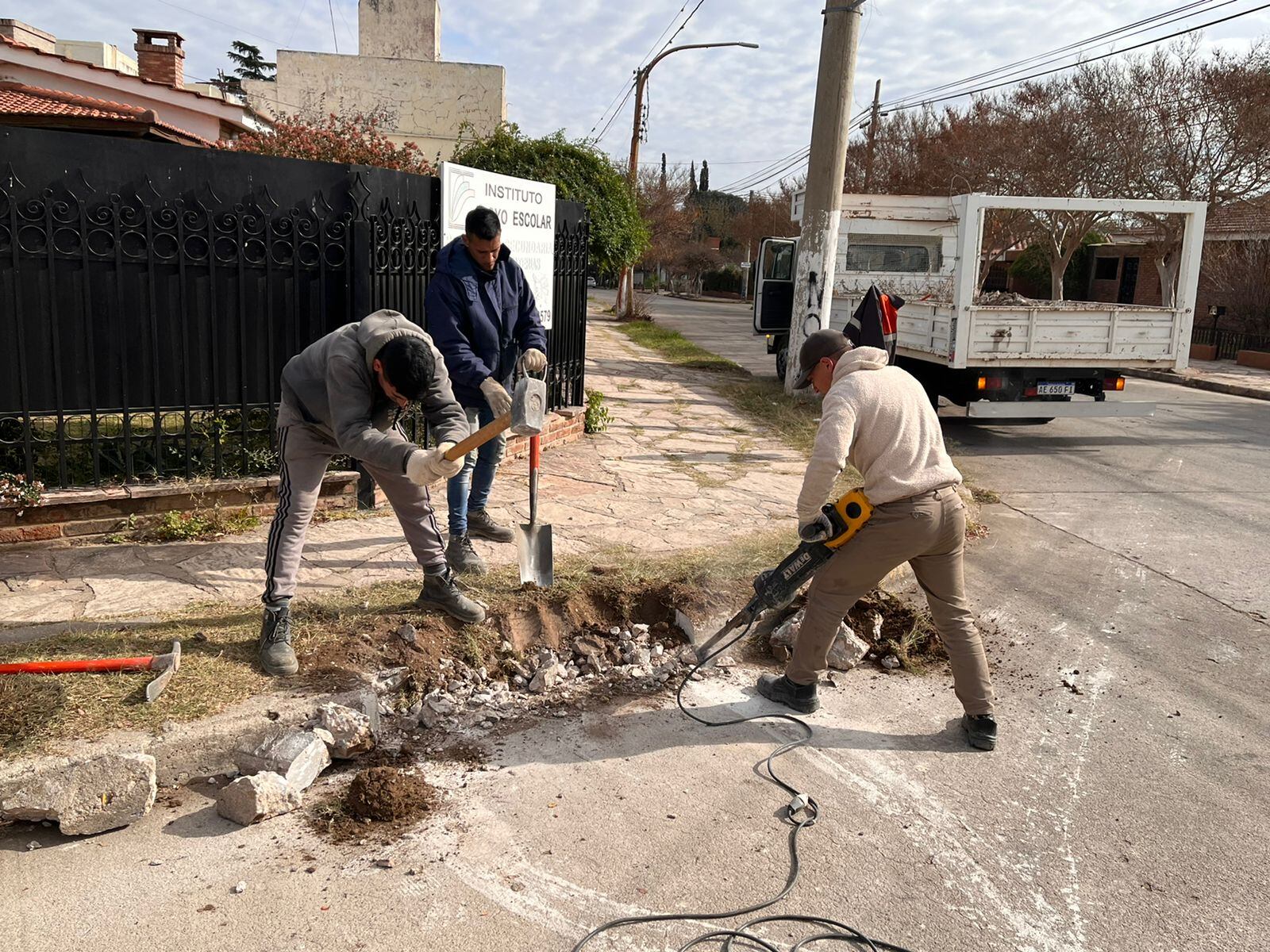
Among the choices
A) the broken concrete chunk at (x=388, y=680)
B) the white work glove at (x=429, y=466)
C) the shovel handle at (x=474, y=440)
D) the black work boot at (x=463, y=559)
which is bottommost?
the broken concrete chunk at (x=388, y=680)

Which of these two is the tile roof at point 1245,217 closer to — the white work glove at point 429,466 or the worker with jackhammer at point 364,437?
the worker with jackhammer at point 364,437

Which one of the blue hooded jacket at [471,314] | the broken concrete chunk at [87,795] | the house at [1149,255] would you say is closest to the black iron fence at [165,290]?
the blue hooded jacket at [471,314]

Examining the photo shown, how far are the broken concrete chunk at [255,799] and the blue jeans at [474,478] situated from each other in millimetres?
2171

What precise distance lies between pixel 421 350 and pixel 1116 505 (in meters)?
6.66

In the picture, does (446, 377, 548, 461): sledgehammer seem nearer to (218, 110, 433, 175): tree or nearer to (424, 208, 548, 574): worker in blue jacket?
(424, 208, 548, 574): worker in blue jacket

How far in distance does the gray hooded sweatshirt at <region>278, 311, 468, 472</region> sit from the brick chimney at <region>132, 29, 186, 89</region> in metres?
23.3

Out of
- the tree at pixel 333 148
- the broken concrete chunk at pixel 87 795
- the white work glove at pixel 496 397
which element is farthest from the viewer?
the tree at pixel 333 148

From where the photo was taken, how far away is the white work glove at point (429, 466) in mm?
3668

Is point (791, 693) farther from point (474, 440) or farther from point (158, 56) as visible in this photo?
point (158, 56)

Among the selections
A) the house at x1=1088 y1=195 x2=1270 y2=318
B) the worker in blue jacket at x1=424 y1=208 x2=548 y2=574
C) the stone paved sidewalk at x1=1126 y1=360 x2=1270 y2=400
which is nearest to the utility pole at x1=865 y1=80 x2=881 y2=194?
the house at x1=1088 y1=195 x2=1270 y2=318

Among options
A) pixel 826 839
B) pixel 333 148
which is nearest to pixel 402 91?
pixel 333 148

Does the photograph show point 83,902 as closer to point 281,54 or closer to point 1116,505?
point 1116,505

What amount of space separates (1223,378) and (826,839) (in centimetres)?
1878

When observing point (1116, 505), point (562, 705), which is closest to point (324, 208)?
point (562, 705)
